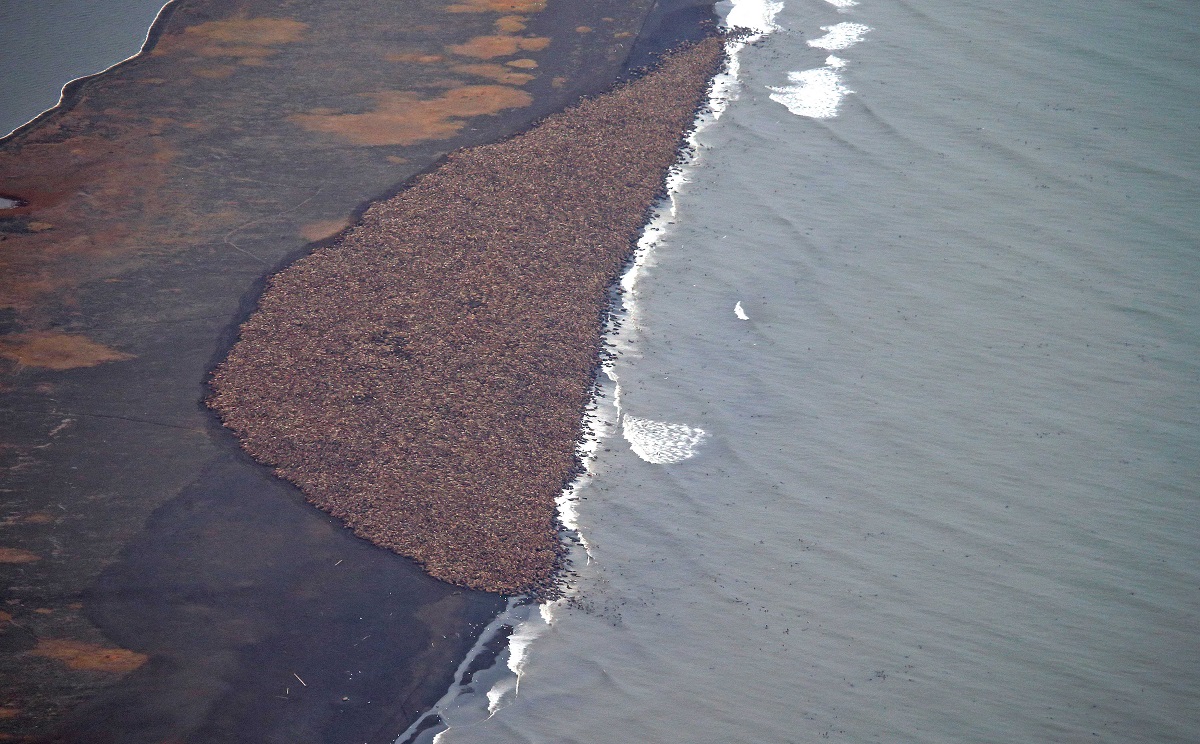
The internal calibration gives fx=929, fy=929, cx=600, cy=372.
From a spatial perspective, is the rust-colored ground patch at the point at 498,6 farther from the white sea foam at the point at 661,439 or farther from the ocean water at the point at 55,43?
the white sea foam at the point at 661,439

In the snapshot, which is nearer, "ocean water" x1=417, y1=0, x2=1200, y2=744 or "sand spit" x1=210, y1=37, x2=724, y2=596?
"ocean water" x1=417, y1=0, x2=1200, y2=744

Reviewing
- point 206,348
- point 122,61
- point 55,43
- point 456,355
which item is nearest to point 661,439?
point 456,355

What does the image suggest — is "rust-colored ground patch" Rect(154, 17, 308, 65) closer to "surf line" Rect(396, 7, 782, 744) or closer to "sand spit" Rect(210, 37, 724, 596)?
"sand spit" Rect(210, 37, 724, 596)

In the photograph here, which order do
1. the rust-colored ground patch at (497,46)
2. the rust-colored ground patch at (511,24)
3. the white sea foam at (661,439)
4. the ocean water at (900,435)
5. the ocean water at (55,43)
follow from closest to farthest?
the ocean water at (900,435)
the white sea foam at (661,439)
the ocean water at (55,43)
the rust-colored ground patch at (497,46)
the rust-colored ground patch at (511,24)

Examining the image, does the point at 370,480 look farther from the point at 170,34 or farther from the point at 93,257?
the point at 170,34

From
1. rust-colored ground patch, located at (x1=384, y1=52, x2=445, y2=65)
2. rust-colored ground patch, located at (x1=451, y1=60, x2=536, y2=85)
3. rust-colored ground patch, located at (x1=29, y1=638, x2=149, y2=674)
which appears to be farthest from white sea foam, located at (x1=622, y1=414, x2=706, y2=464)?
rust-colored ground patch, located at (x1=384, y1=52, x2=445, y2=65)

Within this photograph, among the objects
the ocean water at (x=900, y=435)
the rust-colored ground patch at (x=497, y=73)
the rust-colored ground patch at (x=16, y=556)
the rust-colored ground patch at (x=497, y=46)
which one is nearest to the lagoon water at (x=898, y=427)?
the ocean water at (x=900, y=435)
